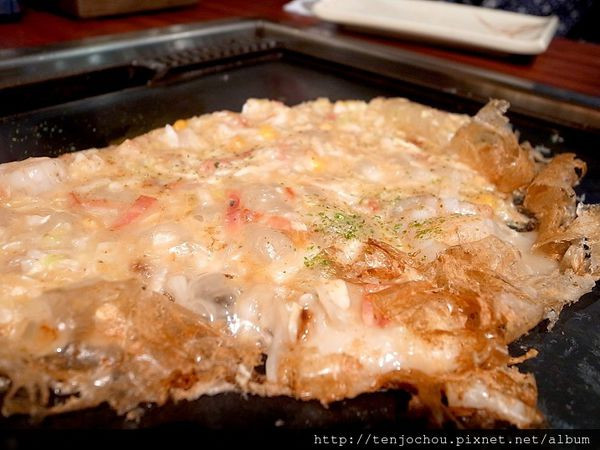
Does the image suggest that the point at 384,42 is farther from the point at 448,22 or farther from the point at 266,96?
the point at 266,96

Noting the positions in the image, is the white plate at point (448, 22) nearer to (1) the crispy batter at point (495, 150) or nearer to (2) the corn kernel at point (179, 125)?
(1) the crispy batter at point (495, 150)

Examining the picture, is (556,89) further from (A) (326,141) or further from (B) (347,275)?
(B) (347,275)

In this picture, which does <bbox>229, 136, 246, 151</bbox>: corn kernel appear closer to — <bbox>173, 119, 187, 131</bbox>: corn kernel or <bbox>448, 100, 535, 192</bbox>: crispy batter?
<bbox>173, 119, 187, 131</bbox>: corn kernel

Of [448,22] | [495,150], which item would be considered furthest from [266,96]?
[448,22]

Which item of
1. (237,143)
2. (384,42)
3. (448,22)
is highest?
(448,22)

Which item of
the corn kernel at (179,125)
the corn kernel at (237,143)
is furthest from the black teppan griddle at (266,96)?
the corn kernel at (237,143)

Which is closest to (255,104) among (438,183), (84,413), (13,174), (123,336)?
(438,183)
